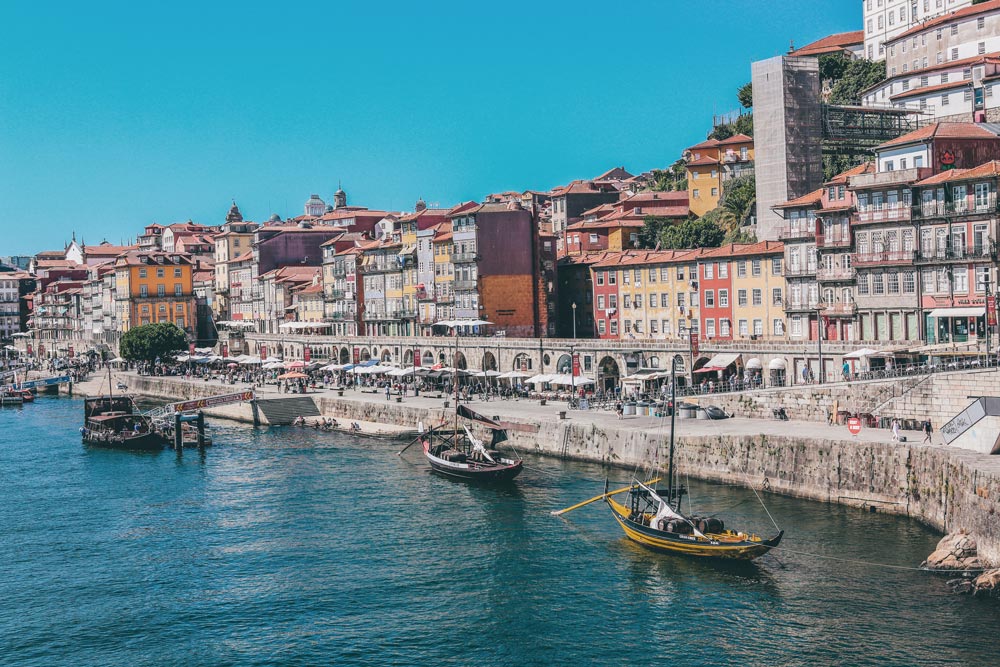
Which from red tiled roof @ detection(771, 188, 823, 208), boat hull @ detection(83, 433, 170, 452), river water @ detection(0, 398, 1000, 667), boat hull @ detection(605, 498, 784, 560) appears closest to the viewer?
river water @ detection(0, 398, 1000, 667)

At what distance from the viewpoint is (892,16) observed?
126 meters

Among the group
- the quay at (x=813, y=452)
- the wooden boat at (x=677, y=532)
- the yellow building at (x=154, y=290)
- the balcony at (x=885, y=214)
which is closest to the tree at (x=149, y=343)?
the yellow building at (x=154, y=290)

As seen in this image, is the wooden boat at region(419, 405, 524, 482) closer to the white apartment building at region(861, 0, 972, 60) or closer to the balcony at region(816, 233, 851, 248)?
the balcony at region(816, 233, 851, 248)

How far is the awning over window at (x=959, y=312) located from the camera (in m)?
60.8

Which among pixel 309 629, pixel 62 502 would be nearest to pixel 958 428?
pixel 309 629

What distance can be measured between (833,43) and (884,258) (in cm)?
7742

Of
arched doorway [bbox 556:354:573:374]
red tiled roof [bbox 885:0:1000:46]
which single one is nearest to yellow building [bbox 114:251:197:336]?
arched doorway [bbox 556:354:573:374]

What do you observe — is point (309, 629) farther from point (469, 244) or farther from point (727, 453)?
point (469, 244)

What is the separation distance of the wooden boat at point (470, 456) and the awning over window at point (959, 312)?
24.0m

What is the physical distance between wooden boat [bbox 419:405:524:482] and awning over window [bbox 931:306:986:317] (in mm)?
24024

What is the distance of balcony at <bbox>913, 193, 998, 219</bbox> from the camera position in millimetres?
61469

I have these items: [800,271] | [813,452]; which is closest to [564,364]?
[800,271]

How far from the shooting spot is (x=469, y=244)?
339 ft

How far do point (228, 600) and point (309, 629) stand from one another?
4.89 m
